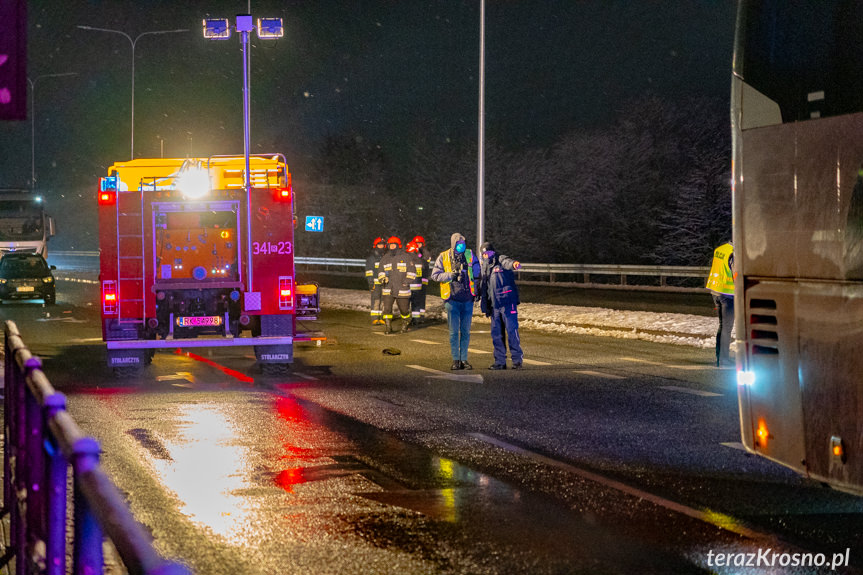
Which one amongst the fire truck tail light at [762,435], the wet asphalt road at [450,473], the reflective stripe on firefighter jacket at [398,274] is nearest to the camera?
the wet asphalt road at [450,473]

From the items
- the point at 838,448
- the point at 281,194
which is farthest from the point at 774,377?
the point at 281,194

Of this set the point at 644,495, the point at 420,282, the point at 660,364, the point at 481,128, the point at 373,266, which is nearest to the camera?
the point at 644,495

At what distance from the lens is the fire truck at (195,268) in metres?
14.5

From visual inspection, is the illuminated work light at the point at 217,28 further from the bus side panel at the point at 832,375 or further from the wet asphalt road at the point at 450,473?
the bus side panel at the point at 832,375

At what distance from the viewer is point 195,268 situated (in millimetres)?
14773

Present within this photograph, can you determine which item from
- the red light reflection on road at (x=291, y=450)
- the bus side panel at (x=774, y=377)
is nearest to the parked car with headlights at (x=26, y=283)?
the red light reflection on road at (x=291, y=450)

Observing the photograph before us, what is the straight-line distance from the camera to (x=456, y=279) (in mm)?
15000

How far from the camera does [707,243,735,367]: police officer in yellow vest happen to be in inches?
583

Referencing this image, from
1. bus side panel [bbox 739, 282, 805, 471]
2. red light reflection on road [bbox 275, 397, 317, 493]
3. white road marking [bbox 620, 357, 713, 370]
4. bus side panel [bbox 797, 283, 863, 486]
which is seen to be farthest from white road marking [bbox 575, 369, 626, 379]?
bus side panel [bbox 797, 283, 863, 486]

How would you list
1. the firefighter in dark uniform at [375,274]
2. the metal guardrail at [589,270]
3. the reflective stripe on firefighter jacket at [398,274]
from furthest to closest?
the metal guardrail at [589,270] → the firefighter in dark uniform at [375,274] → the reflective stripe on firefighter jacket at [398,274]

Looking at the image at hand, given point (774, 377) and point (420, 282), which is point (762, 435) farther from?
point (420, 282)

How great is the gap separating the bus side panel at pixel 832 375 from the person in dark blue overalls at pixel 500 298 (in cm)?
875

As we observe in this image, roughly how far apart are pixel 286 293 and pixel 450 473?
23.2 ft
